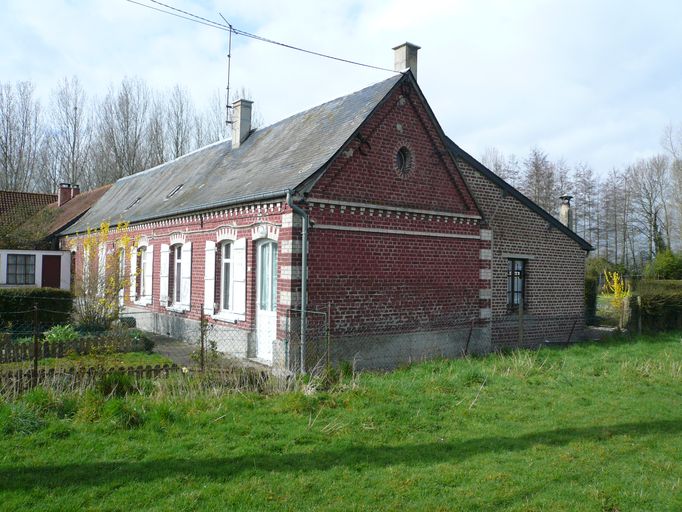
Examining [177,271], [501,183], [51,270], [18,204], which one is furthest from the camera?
[18,204]

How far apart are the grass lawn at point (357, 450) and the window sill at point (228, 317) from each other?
4.53 metres

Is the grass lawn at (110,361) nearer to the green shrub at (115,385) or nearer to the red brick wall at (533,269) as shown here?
the green shrub at (115,385)

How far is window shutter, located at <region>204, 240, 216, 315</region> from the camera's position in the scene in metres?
14.0

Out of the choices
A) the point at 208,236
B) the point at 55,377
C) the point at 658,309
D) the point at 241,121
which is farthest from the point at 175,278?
the point at 658,309

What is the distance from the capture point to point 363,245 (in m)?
12.1

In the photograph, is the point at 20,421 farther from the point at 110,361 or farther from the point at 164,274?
the point at 164,274

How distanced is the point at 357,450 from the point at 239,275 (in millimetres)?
7316

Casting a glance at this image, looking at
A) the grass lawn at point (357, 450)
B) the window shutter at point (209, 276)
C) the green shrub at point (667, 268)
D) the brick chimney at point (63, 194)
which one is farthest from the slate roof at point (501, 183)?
the brick chimney at point (63, 194)

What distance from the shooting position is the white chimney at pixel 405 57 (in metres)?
13.4

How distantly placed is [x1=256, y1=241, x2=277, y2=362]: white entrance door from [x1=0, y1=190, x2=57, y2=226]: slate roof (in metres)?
16.3

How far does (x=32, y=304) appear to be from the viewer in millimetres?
15406

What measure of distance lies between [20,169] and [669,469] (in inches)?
1826

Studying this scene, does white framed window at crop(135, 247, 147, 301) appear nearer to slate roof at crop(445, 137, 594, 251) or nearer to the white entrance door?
the white entrance door

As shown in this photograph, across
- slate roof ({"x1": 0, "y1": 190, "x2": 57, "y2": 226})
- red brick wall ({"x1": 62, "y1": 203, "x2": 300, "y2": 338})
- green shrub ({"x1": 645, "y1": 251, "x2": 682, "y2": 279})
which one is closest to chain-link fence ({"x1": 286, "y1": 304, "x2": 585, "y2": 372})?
red brick wall ({"x1": 62, "y1": 203, "x2": 300, "y2": 338})
